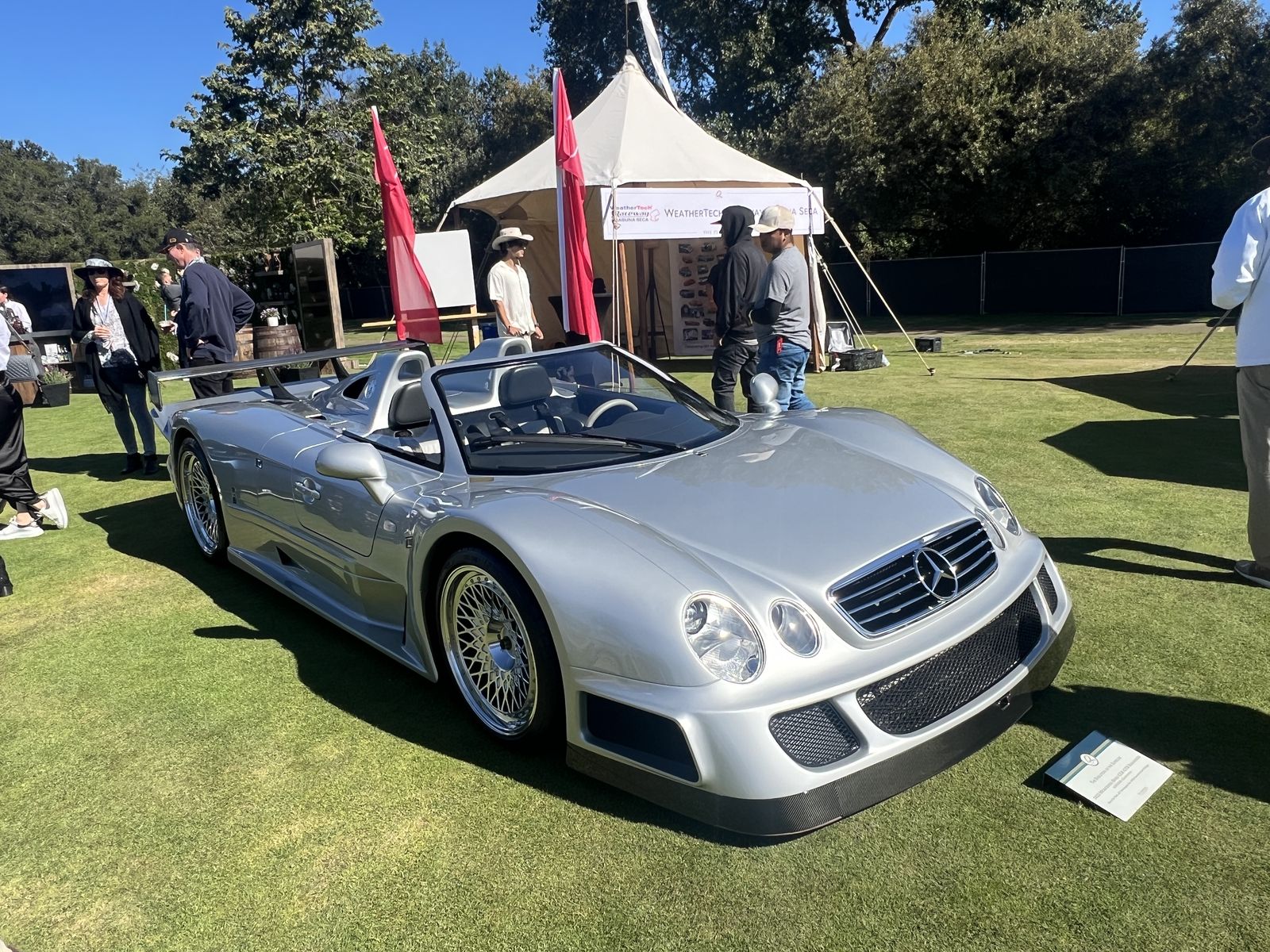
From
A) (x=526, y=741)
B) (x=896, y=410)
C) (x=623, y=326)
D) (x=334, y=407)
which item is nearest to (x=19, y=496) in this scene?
(x=334, y=407)

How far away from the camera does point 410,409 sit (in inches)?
147

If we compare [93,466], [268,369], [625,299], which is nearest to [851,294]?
[625,299]

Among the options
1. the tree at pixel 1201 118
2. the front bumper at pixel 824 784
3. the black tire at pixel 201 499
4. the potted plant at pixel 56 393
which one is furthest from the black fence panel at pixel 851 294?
the front bumper at pixel 824 784

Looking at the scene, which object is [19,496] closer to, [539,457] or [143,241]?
[539,457]

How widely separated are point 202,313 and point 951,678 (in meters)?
6.68

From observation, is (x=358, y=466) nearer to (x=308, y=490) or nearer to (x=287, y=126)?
(x=308, y=490)

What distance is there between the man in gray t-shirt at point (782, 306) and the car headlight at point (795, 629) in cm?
374

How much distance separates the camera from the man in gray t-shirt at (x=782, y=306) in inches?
240

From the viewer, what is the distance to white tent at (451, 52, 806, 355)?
39.2 feet

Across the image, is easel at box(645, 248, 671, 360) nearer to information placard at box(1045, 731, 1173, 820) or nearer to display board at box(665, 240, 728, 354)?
display board at box(665, 240, 728, 354)

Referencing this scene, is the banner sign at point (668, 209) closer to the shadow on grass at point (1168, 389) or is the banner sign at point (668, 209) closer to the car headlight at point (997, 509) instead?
the shadow on grass at point (1168, 389)

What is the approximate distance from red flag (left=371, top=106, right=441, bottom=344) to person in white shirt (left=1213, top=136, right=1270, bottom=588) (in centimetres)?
591

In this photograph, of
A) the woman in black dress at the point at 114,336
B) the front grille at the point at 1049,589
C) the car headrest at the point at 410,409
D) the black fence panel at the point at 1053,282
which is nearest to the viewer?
the front grille at the point at 1049,589

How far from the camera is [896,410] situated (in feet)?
30.2
